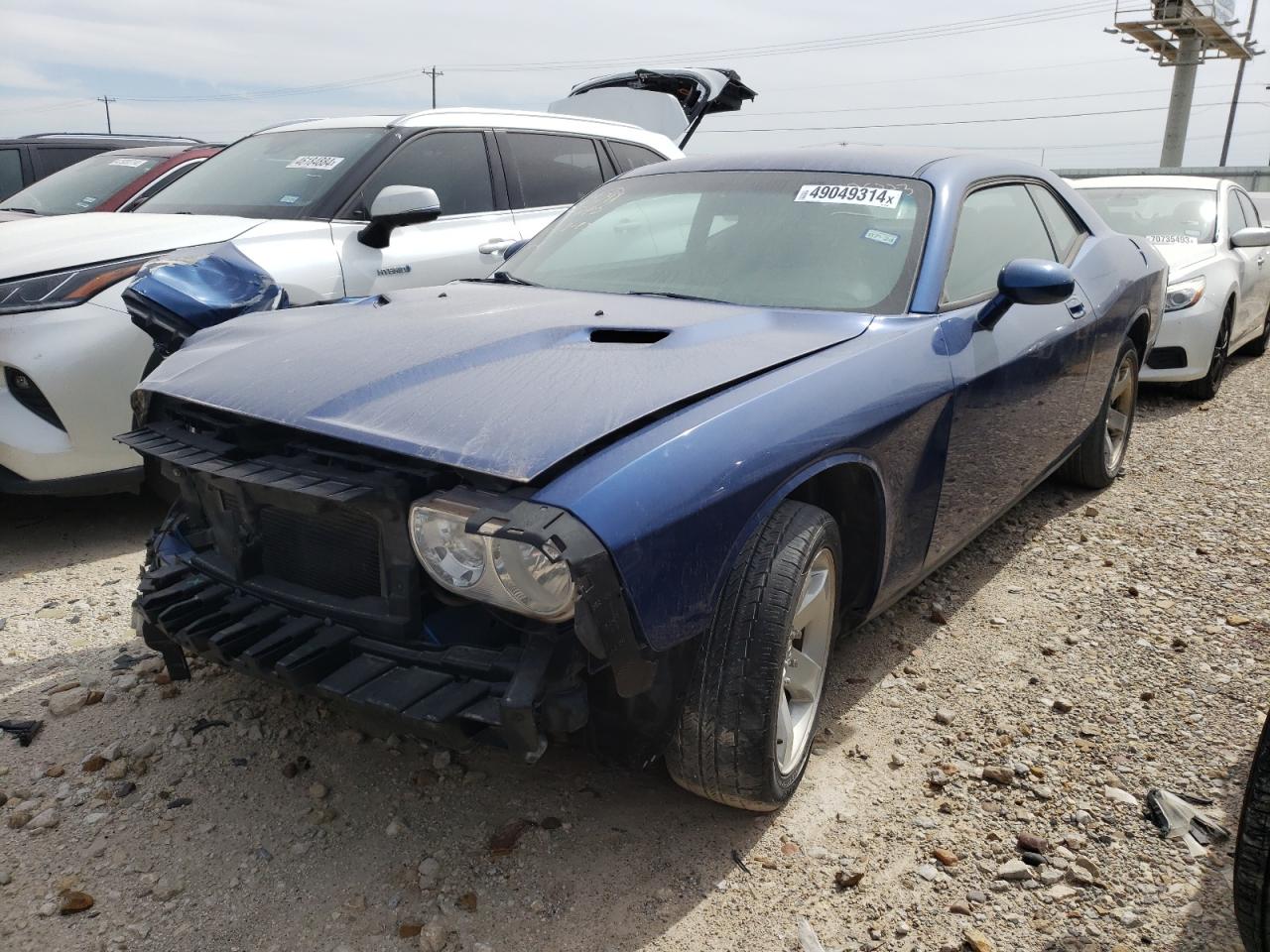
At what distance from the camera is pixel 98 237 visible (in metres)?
4.21

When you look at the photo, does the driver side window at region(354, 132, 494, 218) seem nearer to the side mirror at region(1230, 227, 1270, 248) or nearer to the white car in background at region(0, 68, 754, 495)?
the white car in background at region(0, 68, 754, 495)

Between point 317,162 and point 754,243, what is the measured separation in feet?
9.00

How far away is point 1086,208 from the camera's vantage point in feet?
14.3

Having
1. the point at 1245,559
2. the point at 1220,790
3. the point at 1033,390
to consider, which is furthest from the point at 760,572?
the point at 1245,559

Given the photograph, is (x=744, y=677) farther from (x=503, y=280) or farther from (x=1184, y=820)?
(x=503, y=280)

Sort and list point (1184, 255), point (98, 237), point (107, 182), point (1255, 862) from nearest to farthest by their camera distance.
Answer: point (1255, 862) → point (98, 237) → point (107, 182) → point (1184, 255)

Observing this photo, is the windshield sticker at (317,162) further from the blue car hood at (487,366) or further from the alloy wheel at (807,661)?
the alloy wheel at (807,661)

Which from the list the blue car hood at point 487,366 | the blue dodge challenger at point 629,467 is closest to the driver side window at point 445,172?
the blue dodge challenger at point 629,467

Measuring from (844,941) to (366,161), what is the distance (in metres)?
4.07

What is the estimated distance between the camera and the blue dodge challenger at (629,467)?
1883mm

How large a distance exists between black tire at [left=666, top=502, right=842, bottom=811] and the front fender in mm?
81

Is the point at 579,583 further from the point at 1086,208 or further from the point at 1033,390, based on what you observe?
the point at 1086,208

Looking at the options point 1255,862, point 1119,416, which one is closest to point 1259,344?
point 1119,416

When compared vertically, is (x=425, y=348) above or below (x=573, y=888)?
above
